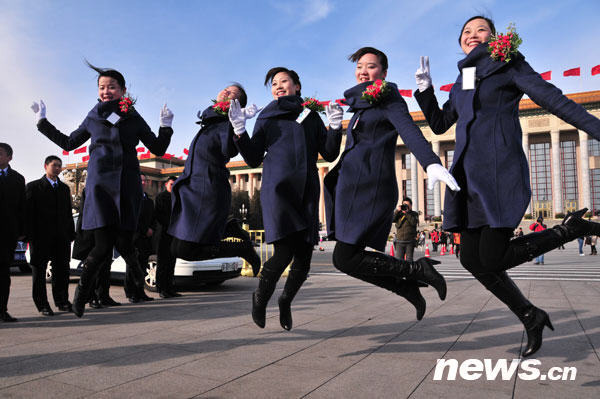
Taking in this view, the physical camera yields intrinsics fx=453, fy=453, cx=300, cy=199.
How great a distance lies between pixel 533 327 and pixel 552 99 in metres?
1.35

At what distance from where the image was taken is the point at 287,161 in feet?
10.8

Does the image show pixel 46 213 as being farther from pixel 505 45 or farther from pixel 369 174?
pixel 505 45

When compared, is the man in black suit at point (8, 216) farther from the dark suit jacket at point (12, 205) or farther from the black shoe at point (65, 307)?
the black shoe at point (65, 307)

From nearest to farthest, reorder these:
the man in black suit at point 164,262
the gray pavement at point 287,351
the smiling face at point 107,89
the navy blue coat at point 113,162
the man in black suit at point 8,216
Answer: the gray pavement at point 287,351 → the navy blue coat at point 113,162 → the smiling face at point 107,89 → the man in black suit at point 8,216 → the man in black suit at point 164,262

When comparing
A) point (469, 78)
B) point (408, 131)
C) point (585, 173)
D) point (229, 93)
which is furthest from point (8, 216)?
point (585, 173)

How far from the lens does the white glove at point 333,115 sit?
3.53 meters

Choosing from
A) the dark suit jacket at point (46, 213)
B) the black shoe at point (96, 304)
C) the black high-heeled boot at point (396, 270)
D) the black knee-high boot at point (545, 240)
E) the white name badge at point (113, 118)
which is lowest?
the black shoe at point (96, 304)

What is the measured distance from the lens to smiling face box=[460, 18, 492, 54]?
10.0 feet

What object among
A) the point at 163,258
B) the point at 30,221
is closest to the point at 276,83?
the point at 30,221

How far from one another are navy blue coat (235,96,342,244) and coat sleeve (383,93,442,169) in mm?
622

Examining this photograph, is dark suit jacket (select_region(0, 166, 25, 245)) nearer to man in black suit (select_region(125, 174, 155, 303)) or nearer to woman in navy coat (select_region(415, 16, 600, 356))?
man in black suit (select_region(125, 174, 155, 303))

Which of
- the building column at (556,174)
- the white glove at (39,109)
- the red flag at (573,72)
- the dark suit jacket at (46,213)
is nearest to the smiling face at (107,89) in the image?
the white glove at (39,109)

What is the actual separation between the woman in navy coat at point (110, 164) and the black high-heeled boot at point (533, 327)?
132 inches

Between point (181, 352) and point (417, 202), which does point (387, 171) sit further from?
point (417, 202)
